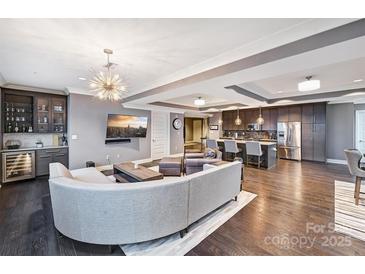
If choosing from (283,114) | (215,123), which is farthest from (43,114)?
(283,114)

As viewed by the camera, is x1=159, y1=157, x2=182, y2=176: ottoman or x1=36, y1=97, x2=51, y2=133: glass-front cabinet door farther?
x1=36, y1=97, x2=51, y2=133: glass-front cabinet door

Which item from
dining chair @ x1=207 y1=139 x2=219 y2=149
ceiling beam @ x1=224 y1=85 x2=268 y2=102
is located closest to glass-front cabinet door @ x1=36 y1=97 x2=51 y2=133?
ceiling beam @ x1=224 y1=85 x2=268 y2=102

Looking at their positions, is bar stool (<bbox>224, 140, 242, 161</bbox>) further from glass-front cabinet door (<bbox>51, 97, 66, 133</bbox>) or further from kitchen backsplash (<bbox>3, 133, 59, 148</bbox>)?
kitchen backsplash (<bbox>3, 133, 59, 148</bbox>)

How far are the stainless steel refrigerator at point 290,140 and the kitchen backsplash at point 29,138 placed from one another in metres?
9.01

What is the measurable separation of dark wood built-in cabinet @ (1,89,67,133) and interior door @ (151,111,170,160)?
3341 mm

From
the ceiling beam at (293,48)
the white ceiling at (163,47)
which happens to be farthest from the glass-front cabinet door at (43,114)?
the ceiling beam at (293,48)

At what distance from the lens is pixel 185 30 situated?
6.66ft

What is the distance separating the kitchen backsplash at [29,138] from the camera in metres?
4.59

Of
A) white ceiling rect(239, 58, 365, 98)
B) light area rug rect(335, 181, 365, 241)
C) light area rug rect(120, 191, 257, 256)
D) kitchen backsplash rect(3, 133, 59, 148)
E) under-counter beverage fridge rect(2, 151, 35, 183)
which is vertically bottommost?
light area rug rect(120, 191, 257, 256)

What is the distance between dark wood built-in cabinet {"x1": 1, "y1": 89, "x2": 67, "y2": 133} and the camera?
4.46 m

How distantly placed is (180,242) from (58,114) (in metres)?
5.43
